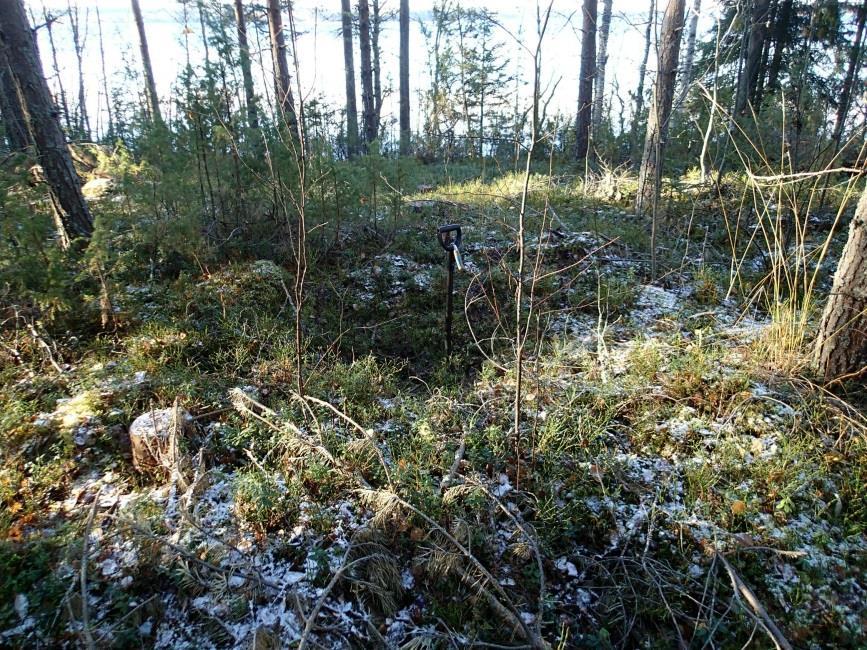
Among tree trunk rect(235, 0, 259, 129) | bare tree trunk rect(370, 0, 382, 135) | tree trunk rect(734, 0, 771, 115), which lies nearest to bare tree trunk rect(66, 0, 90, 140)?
bare tree trunk rect(370, 0, 382, 135)

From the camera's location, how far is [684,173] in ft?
27.5

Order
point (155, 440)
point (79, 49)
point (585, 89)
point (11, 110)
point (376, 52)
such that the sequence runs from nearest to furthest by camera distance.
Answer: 1. point (155, 440)
2. point (11, 110)
3. point (585, 89)
4. point (376, 52)
5. point (79, 49)

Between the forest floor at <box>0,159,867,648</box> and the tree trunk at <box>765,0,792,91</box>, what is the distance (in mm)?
11968

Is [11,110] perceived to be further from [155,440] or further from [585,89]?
[585,89]

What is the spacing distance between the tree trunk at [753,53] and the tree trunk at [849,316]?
9.49 ft

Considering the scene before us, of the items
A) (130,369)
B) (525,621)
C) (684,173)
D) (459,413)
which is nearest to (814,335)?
(459,413)

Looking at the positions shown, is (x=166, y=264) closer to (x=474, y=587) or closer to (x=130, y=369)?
(x=130, y=369)

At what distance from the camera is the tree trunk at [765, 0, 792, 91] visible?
11.2m

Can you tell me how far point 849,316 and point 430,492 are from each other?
9.10 ft

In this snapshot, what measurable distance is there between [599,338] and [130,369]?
142 inches

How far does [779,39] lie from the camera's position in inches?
453

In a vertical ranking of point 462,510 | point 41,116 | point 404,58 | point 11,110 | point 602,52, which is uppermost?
point 602,52

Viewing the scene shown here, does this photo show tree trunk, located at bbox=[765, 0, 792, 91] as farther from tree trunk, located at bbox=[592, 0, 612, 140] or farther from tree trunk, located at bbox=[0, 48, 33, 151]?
tree trunk, located at bbox=[0, 48, 33, 151]

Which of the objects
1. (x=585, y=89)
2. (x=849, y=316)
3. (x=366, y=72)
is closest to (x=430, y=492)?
(x=849, y=316)
